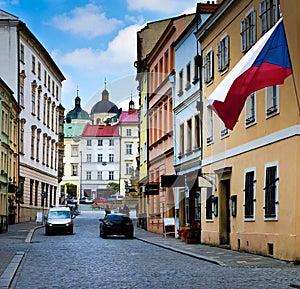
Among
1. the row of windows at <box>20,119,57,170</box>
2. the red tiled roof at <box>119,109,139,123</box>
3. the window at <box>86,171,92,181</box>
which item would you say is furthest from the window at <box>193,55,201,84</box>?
the window at <box>86,171,92,181</box>

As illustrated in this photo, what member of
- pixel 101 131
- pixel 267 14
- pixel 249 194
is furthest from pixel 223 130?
pixel 101 131

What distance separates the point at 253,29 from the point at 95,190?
55680mm

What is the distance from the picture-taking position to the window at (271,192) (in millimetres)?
21078

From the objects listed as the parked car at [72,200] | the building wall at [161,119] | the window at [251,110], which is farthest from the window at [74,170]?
the window at [251,110]

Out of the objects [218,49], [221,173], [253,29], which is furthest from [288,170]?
[218,49]

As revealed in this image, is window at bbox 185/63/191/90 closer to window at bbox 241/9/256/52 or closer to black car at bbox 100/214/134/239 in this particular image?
black car at bbox 100/214/134/239

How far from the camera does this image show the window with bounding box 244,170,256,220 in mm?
23516

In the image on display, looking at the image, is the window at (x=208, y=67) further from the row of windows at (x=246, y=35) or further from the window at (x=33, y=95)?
Result: the window at (x=33, y=95)

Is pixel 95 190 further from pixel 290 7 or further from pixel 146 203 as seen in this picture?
pixel 290 7

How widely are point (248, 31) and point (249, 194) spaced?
5.48 metres

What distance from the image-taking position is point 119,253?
2545 centimetres

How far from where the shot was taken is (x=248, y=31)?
23.9 metres

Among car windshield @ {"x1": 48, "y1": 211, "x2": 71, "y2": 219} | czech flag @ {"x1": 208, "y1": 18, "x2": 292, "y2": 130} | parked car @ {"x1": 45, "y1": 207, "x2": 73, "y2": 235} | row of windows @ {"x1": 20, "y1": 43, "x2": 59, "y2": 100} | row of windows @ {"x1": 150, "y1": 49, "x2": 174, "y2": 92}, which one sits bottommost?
parked car @ {"x1": 45, "y1": 207, "x2": 73, "y2": 235}

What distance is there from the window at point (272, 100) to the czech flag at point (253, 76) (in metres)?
6.82
